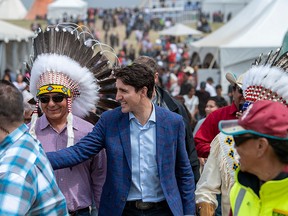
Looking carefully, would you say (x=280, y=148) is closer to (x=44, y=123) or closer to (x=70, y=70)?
(x=44, y=123)

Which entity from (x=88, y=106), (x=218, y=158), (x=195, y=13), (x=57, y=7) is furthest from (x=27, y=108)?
(x=195, y=13)

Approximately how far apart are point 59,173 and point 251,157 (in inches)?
86.7

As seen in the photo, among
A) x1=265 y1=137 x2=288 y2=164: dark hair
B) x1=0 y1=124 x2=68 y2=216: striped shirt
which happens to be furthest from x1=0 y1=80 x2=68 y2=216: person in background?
x1=265 y1=137 x2=288 y2=164: dark hair

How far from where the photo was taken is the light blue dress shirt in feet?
15.2

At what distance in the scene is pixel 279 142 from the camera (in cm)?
299

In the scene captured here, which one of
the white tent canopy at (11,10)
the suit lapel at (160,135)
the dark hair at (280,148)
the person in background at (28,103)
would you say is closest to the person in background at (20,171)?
the dark hair at (280,148)

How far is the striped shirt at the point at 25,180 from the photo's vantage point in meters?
3.25

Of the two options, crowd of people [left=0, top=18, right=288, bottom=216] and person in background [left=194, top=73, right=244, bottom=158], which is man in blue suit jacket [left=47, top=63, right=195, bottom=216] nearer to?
crowd of people [left=0, top=18, right=288, bottom=216]

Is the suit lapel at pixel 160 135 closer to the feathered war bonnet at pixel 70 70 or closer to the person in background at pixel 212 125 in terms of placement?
the feathered war bonnet at pixel 70 70

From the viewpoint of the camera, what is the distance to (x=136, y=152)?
15.4ft

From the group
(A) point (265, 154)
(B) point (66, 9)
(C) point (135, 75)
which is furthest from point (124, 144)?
(B) point (66, 9)

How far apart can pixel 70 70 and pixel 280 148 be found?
2.52 m

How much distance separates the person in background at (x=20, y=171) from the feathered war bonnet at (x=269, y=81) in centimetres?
133

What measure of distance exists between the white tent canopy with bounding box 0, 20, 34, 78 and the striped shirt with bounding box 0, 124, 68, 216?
20.8 meters
